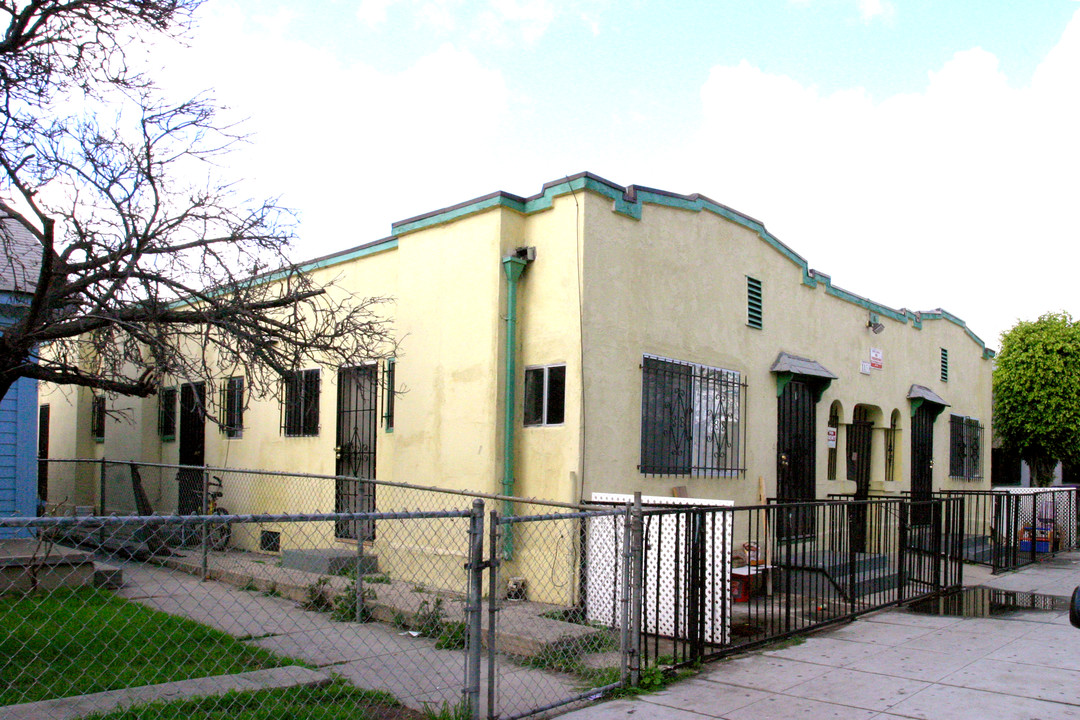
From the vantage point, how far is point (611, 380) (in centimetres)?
988

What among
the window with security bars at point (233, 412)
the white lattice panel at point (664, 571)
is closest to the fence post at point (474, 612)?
the white lattice panel at point (664, 571)

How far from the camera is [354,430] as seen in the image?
41.7ft

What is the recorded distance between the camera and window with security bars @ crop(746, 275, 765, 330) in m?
12.5

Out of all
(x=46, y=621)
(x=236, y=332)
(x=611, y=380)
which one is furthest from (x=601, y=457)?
(x=46, y=621)

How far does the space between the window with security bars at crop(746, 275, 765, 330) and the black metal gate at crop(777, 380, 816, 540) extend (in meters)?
1.21

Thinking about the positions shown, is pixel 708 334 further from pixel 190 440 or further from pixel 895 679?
pixel 190 440

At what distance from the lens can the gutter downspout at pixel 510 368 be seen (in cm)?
1001

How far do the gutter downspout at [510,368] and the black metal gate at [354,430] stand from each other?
278 cm

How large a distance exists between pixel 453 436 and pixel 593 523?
2.75 metres

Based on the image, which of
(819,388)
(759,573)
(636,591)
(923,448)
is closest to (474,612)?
(636,591)

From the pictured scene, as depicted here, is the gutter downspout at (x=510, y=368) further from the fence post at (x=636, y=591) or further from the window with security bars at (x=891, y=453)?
the window with security bars at (x=891, y=453)

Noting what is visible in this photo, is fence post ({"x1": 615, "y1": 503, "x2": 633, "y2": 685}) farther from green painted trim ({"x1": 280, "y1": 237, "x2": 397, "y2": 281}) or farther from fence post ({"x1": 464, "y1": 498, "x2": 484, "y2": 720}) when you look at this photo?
green painted trim ({"x1": 280, "y1": 237, "x2": 397, "y2": 281})

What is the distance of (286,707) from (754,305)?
29.9 ft

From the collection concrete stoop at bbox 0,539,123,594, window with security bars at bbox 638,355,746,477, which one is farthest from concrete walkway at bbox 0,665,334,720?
window with security bars at bbox 638,355,746,477
